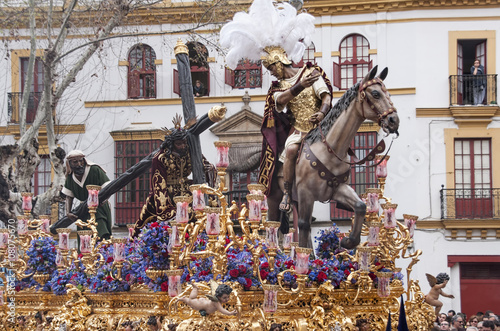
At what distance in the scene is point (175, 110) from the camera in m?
29.4

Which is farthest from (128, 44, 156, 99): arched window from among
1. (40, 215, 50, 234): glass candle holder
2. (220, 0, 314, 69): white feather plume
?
(220, 0, 314, 69): white feather plume

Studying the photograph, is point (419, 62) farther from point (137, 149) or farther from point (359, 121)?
point (359, 121)

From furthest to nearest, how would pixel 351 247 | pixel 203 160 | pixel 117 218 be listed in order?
pixel 117 218 < pixel 203 160 < pixel 351 247

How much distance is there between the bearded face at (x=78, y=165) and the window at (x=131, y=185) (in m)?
13.8

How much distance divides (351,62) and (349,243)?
1902 cm

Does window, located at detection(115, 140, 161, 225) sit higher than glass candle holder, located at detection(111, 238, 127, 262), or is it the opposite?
window, located at detection(115, 140, 161, 225)

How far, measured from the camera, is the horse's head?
10016 millimetres

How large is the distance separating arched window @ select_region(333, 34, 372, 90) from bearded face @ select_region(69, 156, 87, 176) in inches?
627

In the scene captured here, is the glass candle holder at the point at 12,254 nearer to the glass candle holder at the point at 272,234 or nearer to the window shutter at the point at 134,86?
the glass candle holder at the point at 272,234

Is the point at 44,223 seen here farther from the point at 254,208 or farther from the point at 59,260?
the point at 254,208

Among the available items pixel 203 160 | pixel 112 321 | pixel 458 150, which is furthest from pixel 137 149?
pixel 112 321

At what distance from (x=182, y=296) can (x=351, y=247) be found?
7.20 feet

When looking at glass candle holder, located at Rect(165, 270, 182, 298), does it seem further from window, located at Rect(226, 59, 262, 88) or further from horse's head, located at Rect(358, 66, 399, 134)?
window, located at Rect(226, 59, 262, 88)

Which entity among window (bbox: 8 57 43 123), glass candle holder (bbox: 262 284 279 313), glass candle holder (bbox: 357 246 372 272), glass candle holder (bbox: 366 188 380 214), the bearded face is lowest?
glass candle holder (bbox: 262 284 279 313)
